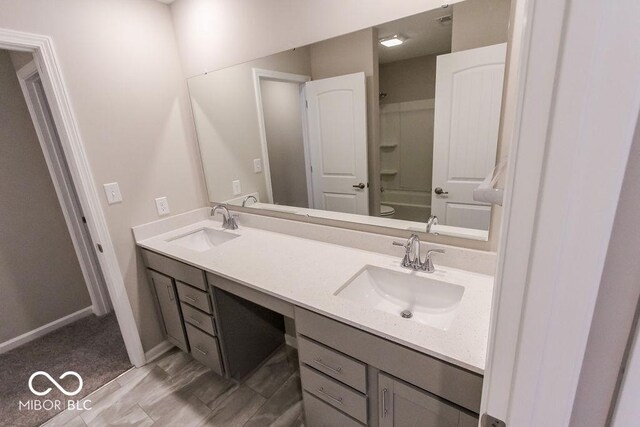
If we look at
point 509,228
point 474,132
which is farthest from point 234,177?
point 509,228

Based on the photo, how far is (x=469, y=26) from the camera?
115cm

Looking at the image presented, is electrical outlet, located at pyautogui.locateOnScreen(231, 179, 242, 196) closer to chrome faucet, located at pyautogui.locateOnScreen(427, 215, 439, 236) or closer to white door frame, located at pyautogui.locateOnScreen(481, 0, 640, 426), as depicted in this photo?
chrome faucet, located at pyautogui.locateOnScreen(427, 215, 439, 236)

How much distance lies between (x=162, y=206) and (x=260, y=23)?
135cm

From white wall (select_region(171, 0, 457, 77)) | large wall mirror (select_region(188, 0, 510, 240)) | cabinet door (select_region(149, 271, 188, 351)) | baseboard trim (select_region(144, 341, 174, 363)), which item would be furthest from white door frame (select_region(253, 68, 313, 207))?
A: baseboard trim (select_region(144, 341, 174, 363))

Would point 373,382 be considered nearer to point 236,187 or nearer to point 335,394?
point 335,394

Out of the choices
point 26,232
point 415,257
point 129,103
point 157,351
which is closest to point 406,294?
point 415,257

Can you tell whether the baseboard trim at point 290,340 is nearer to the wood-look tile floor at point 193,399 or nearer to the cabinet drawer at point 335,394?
the wood-look tile floor at point 193,399

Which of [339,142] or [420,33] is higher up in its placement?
[420,33]

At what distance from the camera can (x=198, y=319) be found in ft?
5.93

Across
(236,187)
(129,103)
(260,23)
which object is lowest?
(236,187)

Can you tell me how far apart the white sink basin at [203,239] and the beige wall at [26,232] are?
1.25 meters

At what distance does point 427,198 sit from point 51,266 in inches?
118

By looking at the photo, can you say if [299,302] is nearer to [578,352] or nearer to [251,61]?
[578,352]

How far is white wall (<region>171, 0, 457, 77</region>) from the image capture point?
4.42 feet
